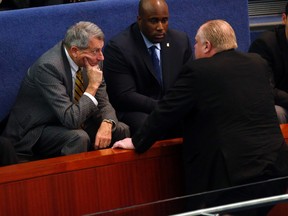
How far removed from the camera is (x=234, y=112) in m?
2.52

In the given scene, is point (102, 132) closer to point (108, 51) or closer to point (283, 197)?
point (108, 51)

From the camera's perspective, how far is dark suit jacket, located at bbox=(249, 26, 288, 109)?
11.4 feet

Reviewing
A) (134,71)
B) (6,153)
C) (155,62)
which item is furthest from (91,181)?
(155,62)

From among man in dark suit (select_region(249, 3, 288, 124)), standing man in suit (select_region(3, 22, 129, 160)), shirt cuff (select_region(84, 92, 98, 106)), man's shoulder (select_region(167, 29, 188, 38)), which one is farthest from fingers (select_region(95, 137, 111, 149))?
man in dark suit (select_region(249, 3, 288, 124))

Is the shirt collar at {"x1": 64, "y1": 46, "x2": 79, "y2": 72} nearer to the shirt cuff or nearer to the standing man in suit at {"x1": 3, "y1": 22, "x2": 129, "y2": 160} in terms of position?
the standing man in suit at {"x1": 3, "y1": 22, "x2": 129, "y2": 160}

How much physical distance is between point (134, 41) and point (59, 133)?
563 mm

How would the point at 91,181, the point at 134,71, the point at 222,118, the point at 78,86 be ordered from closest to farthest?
the point at 222,118 → the point at 91,181 → the point at 78,86 → the point at 134,71

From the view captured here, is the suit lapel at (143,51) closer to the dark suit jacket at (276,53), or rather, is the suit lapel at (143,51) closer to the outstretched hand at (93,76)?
the outstretched hand at (93,76)

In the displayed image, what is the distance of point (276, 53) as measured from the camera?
11.4ft

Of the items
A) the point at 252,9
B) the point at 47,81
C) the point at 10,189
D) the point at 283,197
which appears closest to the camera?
the point at 283,197

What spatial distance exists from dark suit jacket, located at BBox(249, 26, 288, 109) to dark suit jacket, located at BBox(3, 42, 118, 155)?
2.48ft

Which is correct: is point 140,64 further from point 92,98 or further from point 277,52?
point 277,52

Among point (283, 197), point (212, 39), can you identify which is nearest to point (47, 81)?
point (212, 39)

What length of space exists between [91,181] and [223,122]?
1.55 feet
